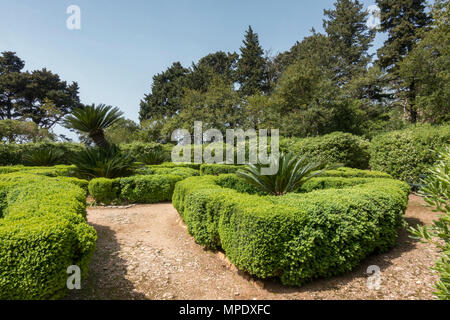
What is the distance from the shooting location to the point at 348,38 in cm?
2716

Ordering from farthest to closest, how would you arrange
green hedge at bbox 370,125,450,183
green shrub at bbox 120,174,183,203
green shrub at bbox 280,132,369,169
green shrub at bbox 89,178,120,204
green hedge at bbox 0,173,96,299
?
green shrub at bbox 280,132,369,169 < green hedge at bbox 370,125,450,183 < green shrub at bbox 120,174,183,203 < green shrub at bbox 89,178,120,204 < green hedge at bbox 0,173,96,299

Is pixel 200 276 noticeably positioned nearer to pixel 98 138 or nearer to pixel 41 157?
pixel 98 138

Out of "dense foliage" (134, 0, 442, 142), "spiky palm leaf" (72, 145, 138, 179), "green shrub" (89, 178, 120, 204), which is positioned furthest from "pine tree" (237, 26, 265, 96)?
"green shrub" (89, 178, 120, 204)

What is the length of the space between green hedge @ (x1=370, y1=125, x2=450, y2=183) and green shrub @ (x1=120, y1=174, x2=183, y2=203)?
7.90 metres

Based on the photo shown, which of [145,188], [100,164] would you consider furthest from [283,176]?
[100,164]

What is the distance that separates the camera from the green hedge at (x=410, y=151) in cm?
758

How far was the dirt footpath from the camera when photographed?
2668 mm

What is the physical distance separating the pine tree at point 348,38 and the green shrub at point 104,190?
82.9ft

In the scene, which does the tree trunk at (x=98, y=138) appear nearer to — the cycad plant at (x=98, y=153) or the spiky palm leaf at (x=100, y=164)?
the cycad plant at (x=98, y=153)

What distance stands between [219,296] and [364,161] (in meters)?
10.5

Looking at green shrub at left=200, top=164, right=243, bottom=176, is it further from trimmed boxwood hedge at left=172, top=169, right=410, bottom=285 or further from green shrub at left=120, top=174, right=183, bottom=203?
trimmed boxwood hedge at left=172, top=169, right=410, bottom=285

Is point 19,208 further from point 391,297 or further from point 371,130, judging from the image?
point 371,130

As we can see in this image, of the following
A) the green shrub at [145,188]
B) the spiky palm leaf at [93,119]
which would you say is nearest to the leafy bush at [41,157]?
the spiky palm leaf at [93,119]

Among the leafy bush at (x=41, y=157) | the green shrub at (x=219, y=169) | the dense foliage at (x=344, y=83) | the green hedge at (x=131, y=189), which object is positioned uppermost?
the dense foliage at (x=344, y=83)
